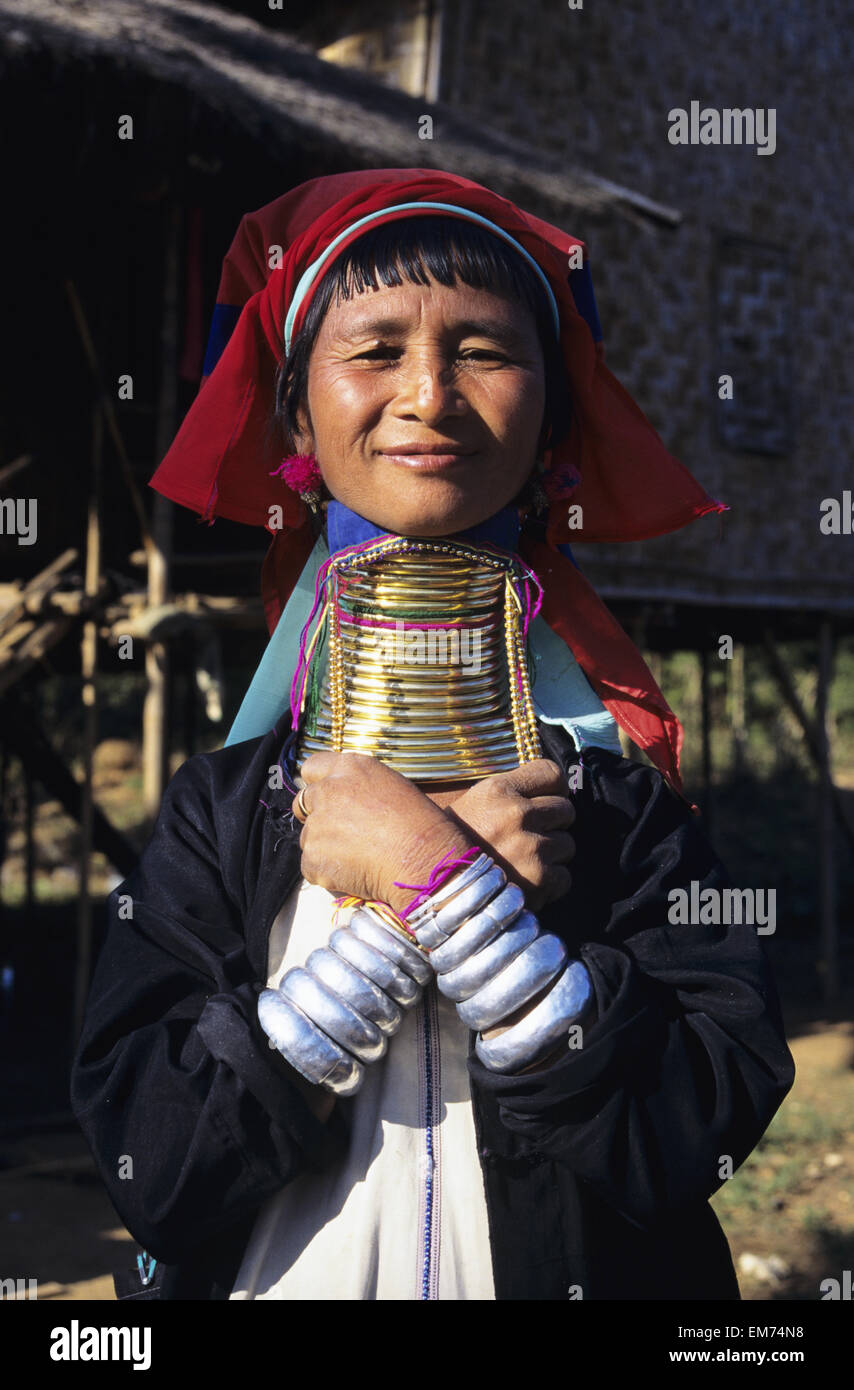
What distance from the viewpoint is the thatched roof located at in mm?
5207

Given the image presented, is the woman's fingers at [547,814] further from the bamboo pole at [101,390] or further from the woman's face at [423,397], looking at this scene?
the bamboo pole at [101,390]

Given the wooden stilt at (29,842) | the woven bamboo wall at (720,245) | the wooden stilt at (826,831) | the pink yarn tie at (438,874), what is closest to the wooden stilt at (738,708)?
the wooden stilt at (826,831)

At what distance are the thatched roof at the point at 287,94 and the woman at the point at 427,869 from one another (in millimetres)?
4171

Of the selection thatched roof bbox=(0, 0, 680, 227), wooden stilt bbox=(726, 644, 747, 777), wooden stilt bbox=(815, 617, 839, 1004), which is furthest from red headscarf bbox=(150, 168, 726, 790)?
wooden stilt bbox=(726, 644, 747, 777)

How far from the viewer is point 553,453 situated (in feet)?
6.02

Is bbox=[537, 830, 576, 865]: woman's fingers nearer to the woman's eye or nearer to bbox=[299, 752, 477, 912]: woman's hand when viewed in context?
bbox=[299, 752, 477, 912]: woman's hand

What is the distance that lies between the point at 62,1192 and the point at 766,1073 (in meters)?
5.27

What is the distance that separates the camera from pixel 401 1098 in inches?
59.4

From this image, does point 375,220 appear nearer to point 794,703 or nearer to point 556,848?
point 556,848

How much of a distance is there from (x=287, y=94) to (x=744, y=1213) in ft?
19.7
